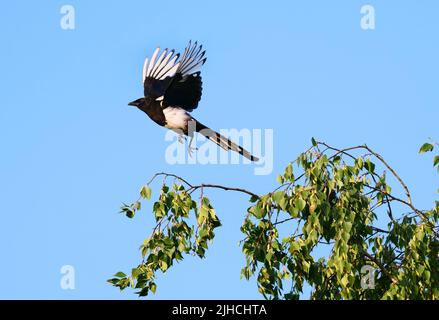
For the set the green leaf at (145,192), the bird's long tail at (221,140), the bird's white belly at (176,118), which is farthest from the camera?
the bird's white belly at (176,118)

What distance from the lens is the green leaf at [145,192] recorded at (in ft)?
39.5

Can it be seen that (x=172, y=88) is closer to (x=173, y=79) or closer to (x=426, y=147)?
(x=173, y=79)

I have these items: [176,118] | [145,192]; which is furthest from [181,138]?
[145,192]

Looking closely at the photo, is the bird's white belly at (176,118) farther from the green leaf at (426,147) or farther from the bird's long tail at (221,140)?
the green leaf at (426,147)

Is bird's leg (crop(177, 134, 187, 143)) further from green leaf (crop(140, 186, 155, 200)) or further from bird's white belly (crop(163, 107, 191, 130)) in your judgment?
green leaf (crop(140, 186, 155, 200))

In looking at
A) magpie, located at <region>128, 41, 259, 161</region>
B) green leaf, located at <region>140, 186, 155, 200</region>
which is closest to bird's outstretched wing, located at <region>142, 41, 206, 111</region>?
magpie, located at <region>128, 41, 259, 161</region>

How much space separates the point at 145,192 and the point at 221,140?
5.23 ft

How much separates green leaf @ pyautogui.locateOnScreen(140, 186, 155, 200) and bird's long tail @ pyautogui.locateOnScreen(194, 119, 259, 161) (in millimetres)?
1399

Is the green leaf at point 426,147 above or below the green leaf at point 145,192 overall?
above

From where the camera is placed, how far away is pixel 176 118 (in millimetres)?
14016

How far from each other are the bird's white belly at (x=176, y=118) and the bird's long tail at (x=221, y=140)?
0.18 m

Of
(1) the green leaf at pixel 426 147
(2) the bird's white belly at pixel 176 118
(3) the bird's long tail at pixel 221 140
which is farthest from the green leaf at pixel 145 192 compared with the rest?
(1) the green leaf at pixel 426 147

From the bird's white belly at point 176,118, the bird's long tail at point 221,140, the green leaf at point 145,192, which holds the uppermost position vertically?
the bird's white belly at point 176,118

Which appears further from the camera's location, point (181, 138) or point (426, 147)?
point (181, 138)
